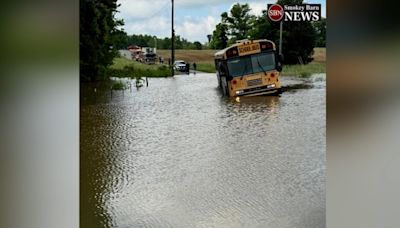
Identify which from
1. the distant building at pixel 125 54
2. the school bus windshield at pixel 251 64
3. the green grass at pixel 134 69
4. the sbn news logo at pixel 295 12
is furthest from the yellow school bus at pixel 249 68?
the distant building at pixel 125 54

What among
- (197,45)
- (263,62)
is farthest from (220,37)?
(263,62)

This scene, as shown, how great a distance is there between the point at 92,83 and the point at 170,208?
0.57m

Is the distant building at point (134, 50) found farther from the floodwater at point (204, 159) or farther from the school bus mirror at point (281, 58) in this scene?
the school bus mirror at point (281, 58)

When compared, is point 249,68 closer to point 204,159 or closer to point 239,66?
point 239,66

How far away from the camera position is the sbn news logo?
5.11 ft

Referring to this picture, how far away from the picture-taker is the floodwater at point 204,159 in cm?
159

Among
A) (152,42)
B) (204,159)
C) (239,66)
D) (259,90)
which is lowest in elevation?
(204,159)

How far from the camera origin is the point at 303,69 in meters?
1.64

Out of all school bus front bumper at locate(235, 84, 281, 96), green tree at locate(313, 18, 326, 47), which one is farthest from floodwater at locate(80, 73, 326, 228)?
green tree at locate(313, 18, 326, 47)

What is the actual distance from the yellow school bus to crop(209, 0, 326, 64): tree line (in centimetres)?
3

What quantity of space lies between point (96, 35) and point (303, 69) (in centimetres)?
81

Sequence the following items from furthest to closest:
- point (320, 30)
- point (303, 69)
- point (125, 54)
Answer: point (125, 54) → point (303, 69) → point (320, 30)
